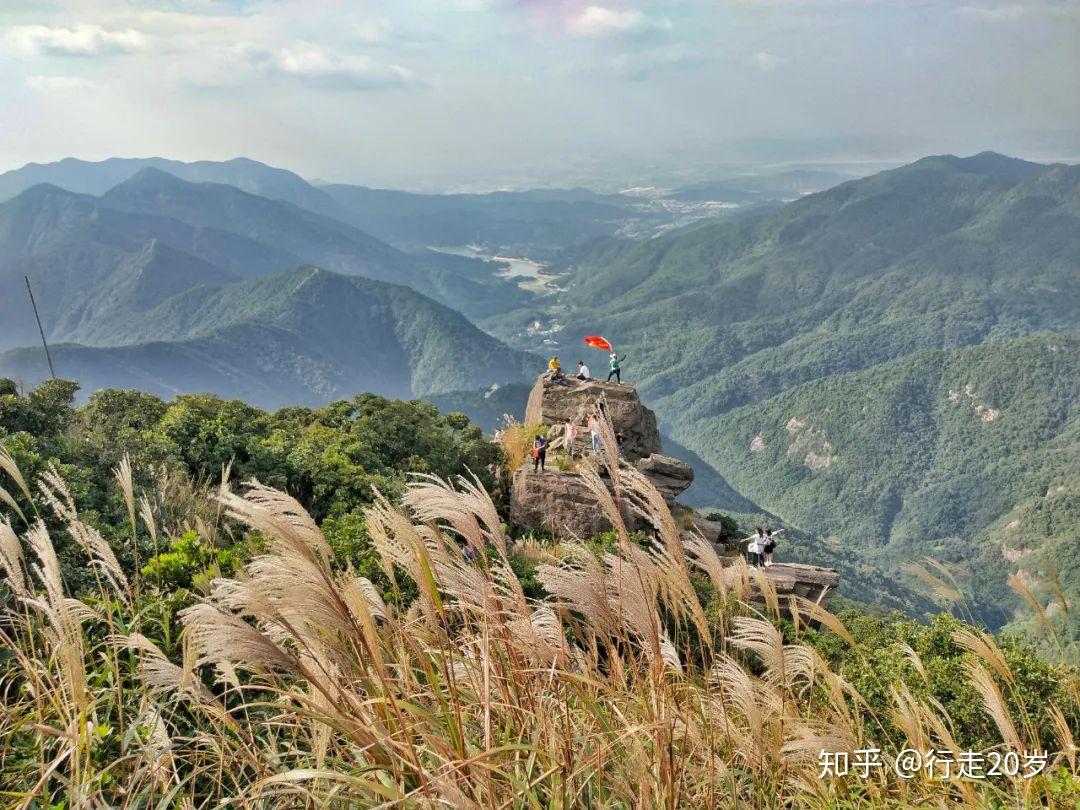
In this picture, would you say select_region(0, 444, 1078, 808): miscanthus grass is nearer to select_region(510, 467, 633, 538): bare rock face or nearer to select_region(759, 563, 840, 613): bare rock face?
select_region(510, 467, 633, 538): bare rock face

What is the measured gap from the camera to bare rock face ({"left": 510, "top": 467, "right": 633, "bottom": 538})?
15.8 metres

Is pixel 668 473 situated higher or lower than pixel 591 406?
lower

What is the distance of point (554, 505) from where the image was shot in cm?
1589

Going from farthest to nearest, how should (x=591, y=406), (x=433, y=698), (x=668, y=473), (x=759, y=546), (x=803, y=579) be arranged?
1. (x=591, y=406)
2. (x=668, y=473)
3. (x=803, y=579)
4. (x=759, y=546)
5. (x=433, y=698)

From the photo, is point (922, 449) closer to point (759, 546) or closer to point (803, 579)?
point (803, 579)

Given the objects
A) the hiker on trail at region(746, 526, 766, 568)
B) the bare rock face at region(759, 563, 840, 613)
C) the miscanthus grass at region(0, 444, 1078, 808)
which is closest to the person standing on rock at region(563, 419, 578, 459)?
the bare rock face at region(759, 563, 840, 613)

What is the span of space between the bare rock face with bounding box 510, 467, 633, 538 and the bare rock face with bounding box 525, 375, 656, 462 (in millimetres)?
5589

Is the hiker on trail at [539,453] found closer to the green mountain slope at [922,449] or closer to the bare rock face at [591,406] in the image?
the bare rock face at [591,406]

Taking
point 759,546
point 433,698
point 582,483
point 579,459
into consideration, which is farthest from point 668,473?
point 433,698

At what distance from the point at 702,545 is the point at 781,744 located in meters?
0.96

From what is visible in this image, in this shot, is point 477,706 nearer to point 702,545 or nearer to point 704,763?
point 704,763

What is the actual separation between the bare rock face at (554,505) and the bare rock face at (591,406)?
5.59 metres

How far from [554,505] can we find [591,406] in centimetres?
684

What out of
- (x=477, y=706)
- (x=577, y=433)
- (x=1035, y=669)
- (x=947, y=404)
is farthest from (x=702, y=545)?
(x=947, y=404)
